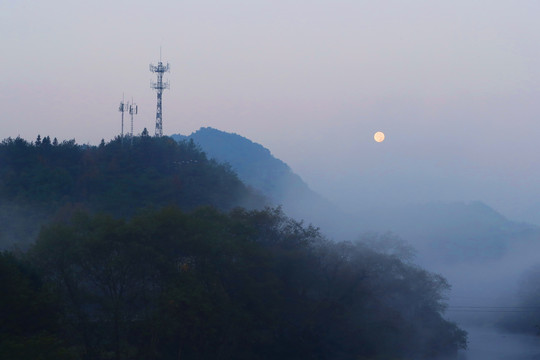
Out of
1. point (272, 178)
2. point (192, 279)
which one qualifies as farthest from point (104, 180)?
point (272, 178)

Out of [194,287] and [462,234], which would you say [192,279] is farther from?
[462,234]

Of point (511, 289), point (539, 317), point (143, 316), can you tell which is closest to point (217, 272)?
point (143, 316)

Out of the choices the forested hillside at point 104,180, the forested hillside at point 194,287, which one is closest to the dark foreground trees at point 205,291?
the forested hillside at point 194,287

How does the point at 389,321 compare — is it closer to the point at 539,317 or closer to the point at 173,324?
the point at 173,324

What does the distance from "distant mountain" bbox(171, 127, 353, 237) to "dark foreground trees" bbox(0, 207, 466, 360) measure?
37042 millimetres

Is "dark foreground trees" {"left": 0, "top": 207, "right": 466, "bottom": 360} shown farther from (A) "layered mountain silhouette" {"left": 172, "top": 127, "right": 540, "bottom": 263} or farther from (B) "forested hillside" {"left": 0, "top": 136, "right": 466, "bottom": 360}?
(A) "layered mountain silhouette" {"left": 172, "top": 127, "right": 540, "bottom": 263}

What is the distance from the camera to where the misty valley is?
78.2 ft

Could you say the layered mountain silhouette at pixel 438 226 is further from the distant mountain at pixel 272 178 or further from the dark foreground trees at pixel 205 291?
the dark foreground trees at pixel 205 291

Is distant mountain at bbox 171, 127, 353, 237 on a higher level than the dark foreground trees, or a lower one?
higher

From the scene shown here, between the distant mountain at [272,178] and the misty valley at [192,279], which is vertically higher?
the distant mountain at [272,178]

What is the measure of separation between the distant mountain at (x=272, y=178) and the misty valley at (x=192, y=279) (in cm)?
1861

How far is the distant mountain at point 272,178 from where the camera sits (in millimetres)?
75875

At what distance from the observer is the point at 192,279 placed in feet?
81.8

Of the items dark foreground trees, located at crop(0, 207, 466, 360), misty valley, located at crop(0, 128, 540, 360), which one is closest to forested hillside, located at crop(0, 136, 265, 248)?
misty valley, located at crop(0, 128, 540, 360)
